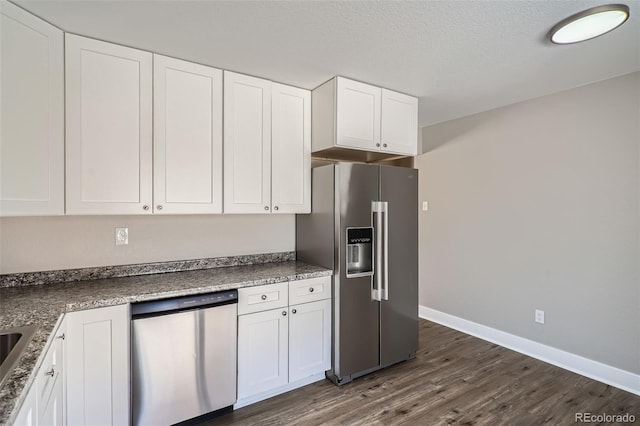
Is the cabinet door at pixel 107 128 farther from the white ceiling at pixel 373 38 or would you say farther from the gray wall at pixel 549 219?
the gray wall at pixel 549 219

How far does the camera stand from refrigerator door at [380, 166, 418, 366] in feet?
8.94

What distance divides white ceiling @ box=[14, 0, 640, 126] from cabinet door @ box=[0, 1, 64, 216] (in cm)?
13

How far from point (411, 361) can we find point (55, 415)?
2.58 meters

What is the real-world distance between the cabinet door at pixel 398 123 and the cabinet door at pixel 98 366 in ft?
7.57

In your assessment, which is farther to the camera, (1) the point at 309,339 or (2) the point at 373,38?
(1) the point at 309,339

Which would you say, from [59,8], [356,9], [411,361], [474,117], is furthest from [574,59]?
[59,8]

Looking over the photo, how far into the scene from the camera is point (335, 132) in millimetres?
2525

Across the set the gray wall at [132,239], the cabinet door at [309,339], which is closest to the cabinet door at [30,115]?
the gray wall at [132,239]

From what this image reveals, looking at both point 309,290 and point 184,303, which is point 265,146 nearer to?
point 309,290

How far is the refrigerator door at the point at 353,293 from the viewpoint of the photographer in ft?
8.24

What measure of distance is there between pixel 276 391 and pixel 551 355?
2.49m

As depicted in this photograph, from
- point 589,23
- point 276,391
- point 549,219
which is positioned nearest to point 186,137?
point 276,391

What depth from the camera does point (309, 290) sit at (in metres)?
2.46

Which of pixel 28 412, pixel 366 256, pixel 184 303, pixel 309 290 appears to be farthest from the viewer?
pixel 366 256
